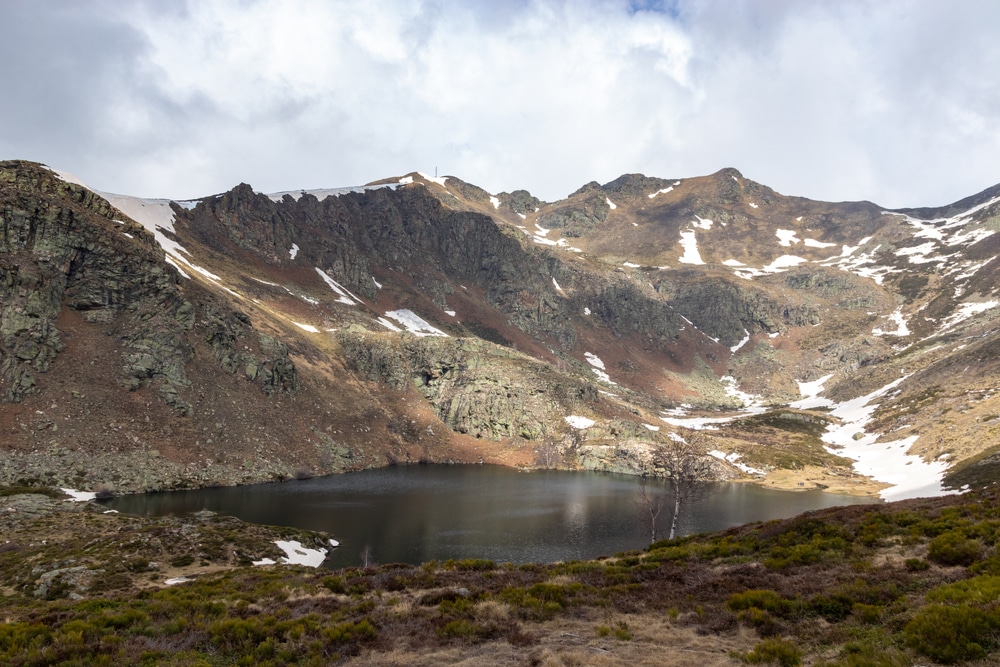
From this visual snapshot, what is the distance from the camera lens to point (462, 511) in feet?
218

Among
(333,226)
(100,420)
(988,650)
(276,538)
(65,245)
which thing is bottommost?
(276,538)

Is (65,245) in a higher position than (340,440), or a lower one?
higher

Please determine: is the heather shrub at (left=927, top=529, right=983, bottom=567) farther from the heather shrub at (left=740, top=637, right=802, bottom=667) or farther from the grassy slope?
the heather shrub at (left=740, top=637, right=802, bottom=667)

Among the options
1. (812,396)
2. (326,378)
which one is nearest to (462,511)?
(326,378)

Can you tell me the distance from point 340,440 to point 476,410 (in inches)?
1402

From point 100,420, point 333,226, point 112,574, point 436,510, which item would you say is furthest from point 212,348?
point 333,226

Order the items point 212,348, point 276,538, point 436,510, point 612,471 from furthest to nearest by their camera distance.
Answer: point 612,471, point 212,348, point 436,510, point 276,538

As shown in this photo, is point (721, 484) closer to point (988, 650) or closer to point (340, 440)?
point (340, 440)

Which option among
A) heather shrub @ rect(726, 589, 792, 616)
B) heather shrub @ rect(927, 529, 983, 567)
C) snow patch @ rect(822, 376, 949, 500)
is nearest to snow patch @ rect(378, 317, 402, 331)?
snow patch @ rect(822, 376, 949, 500)

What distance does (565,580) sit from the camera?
22594mm

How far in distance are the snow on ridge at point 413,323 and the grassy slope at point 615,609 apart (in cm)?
12175

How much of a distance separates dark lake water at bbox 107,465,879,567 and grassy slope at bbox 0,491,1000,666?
2312cm

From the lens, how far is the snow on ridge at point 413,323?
15112 centimetres

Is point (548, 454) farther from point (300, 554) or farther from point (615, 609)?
point (615, 609)
